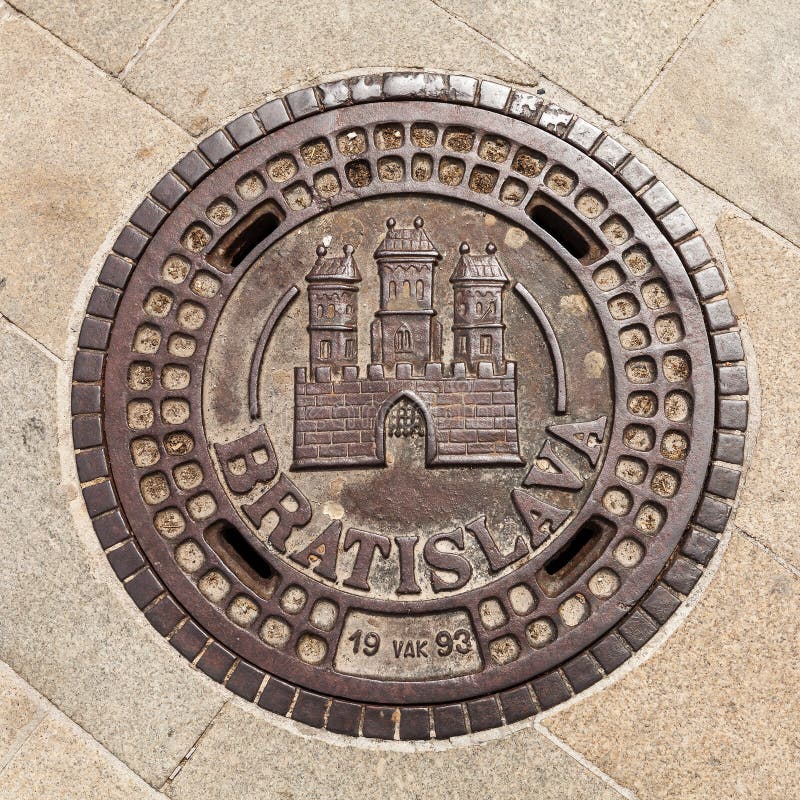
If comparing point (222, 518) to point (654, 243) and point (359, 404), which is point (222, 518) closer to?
point (359, 404)

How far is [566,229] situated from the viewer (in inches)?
94.3

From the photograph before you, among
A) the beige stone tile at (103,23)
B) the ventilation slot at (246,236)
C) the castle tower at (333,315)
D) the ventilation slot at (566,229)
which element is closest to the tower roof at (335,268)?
the castle tower at (333,315)

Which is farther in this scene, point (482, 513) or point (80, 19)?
point (80, 19)

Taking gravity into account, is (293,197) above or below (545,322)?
above

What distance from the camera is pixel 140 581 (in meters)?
2.29

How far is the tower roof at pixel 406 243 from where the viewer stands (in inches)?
89.7

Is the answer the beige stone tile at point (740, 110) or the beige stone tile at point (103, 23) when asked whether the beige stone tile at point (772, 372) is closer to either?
the beige stone tile at point (740, 110)

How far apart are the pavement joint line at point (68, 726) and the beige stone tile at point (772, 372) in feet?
7.11

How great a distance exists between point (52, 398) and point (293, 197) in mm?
1076

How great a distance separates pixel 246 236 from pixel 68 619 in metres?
1.43

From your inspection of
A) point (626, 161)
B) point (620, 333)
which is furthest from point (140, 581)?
point (626, 161)

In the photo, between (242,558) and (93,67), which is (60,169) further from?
(242,558)

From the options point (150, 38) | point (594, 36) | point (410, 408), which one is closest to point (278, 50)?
point (150, 38)

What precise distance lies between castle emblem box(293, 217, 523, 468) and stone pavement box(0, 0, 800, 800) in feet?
2.44
